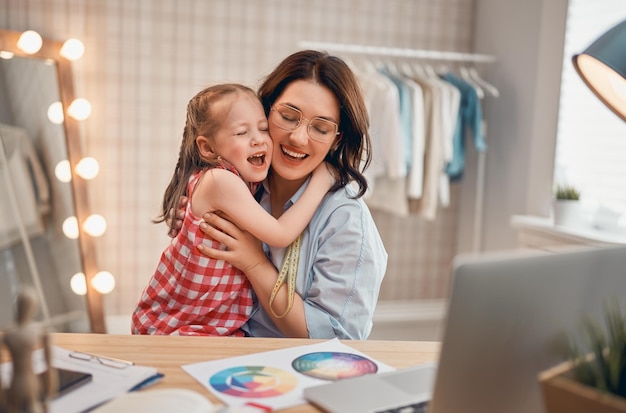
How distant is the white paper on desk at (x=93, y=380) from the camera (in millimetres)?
861

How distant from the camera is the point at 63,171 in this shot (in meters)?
3.09

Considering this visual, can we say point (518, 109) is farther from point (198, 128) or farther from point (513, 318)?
point (513, 318)

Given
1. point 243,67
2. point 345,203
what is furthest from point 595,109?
point 345,203

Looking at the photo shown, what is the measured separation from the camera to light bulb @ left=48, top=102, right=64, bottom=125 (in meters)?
3.05

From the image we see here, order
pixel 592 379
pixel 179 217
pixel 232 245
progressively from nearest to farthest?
pixel 592 379 < pixel 232 245 < pixel 179 217

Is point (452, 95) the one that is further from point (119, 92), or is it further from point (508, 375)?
point (508, 375)

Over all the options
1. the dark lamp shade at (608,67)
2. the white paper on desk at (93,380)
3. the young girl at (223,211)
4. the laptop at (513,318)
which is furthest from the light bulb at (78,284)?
the laptop at (513,318)

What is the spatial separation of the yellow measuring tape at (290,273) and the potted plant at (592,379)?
725mm

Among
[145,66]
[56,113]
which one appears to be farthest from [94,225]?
[145,66]

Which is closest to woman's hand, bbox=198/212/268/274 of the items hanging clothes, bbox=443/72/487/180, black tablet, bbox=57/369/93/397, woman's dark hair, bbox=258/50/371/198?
woman's dark hair, bbox=258/50/371/198

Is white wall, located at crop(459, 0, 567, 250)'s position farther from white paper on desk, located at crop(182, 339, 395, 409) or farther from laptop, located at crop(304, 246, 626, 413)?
laptop, located at crop(304, 246, 626, 413)

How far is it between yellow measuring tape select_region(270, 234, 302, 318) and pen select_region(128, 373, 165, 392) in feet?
1.37

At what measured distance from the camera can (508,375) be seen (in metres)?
0.75

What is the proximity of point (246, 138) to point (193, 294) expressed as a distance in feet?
1.25
